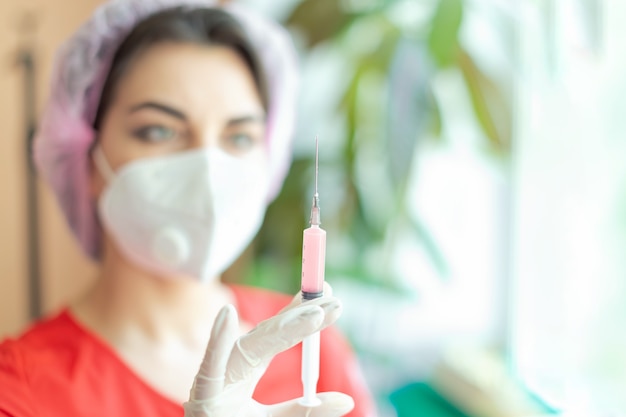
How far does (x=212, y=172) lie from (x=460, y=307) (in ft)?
3.35

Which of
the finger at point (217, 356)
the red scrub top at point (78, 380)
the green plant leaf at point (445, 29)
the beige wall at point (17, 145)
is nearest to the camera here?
the finger at point (217, 356)

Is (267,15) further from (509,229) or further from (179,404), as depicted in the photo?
(179,404)

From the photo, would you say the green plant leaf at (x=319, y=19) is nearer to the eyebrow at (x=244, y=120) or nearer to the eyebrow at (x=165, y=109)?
the eyebrow at (x=244, y=120)

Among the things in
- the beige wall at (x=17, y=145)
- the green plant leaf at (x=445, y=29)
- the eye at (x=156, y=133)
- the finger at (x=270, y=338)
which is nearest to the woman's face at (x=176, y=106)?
the eye at (x=156, y=133)

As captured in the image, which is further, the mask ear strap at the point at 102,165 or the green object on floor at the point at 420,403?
the green object on floor at the point at 420,403

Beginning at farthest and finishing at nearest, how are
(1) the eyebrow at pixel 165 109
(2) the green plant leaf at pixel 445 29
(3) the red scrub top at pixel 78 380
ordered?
(2) the green plant leaf at pixel 445 29 → (1) the eyebrow at pixel 165 109 → (3) the red scrub top at pixel 78 380

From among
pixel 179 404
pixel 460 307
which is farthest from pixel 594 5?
pixel 179 404

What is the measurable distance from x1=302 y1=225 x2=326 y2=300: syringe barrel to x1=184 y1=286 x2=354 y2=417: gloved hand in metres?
0.02

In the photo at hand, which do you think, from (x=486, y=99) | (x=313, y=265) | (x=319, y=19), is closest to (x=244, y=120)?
(x=313, y=265)

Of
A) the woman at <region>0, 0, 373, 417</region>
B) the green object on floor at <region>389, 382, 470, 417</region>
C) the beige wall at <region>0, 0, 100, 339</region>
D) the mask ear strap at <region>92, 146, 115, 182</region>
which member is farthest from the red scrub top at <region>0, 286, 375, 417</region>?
the beige wall at <region>0, 0, 100, 339</region>

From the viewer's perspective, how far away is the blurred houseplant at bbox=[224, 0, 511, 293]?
149cm

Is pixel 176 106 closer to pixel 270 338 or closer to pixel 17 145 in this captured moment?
pixel 270 338

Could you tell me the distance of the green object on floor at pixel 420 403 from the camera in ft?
4.88

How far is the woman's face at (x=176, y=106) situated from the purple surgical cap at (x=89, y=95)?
0.17 ft
